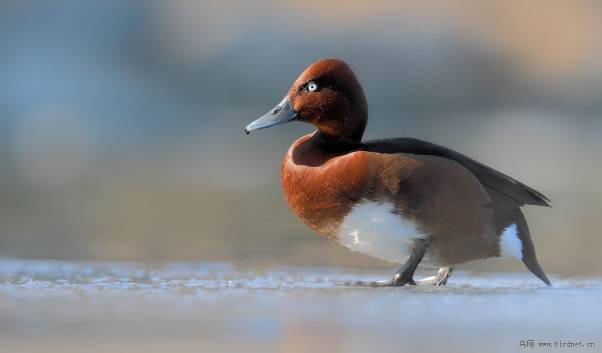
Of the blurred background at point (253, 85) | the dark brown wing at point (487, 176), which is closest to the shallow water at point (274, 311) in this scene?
the dark brown wing at point (487, 176)

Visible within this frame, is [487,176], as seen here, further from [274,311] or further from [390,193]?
[274,311]

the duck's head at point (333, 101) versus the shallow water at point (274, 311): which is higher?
the duck's head at point (333, 101)

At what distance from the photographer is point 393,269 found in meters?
6.66

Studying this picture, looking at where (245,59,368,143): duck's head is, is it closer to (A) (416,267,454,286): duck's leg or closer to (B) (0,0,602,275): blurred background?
(A) (416,267,454,286): duck's leg

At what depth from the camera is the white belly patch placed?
5504 millimetres

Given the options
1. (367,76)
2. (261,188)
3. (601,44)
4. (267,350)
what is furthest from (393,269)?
(601,44)

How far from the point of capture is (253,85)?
17594mm

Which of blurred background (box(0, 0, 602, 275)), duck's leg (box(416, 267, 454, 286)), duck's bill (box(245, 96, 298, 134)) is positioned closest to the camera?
duck's leg (box(416, 267, 454, 286))

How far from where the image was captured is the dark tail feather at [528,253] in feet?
19.1

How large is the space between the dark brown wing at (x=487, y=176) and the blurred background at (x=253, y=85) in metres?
4.46

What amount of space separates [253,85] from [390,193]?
12.2m

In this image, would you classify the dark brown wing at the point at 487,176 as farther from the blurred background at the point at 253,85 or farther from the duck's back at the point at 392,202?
the blurred background at the point at 253,85

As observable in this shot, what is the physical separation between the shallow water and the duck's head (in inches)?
Answer: 27.2

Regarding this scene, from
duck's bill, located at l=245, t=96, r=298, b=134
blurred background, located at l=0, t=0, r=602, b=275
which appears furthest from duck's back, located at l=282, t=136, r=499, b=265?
blurred background, located at l=0, t=0, r=602, b=275
